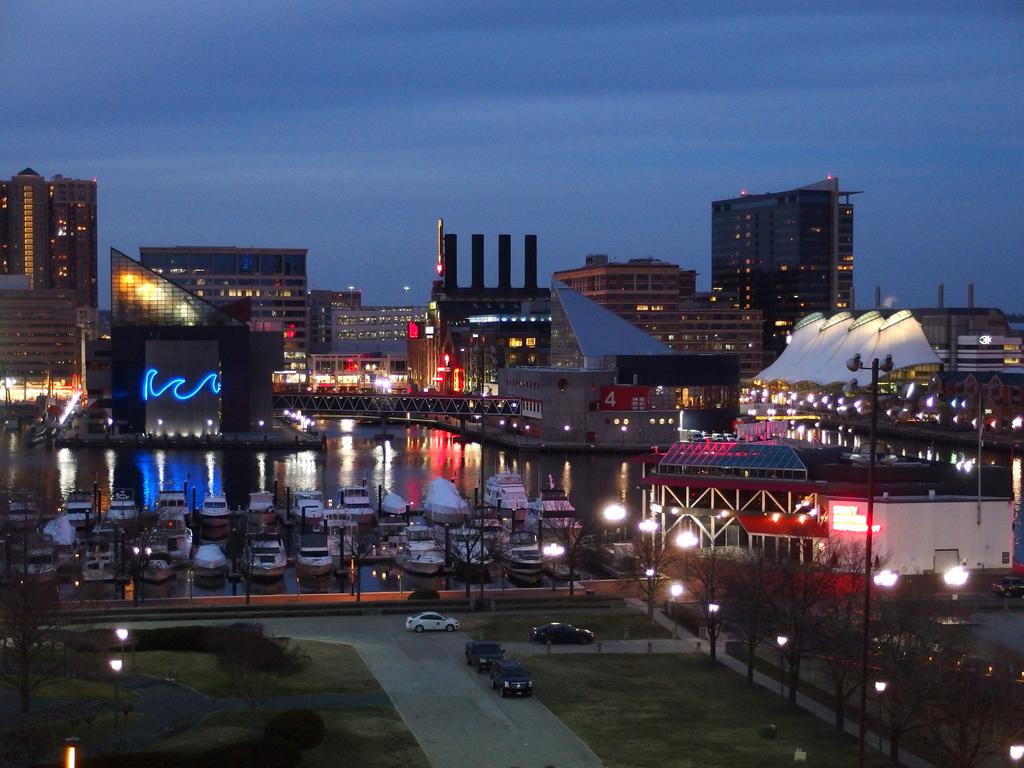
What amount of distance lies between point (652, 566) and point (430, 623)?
449cm

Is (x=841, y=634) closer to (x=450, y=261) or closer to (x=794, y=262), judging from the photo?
(x=450, y=261)

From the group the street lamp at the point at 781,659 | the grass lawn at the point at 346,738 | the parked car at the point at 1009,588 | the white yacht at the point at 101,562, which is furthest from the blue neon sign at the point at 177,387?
the grass lawn at the point at 346,738

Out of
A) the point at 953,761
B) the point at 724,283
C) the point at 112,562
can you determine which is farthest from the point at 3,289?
the point at 953,761

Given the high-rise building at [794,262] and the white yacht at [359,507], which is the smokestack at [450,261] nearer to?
the high-rise building at [794,262]

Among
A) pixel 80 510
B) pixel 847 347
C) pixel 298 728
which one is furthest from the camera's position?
pixel 847 347

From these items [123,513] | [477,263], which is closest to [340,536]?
[123,513]

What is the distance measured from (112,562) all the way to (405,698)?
14.3 metres

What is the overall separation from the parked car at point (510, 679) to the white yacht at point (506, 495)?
933 inches

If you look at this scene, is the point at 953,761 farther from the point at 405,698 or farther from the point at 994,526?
the point at 994,526

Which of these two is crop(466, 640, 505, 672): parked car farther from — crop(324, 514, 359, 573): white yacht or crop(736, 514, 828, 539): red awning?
crop(324, 514, 359, 573): white yacht

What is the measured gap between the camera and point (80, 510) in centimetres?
4194

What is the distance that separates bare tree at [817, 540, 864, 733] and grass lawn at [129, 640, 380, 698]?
5.84 m

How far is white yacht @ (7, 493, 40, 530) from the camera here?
112ft

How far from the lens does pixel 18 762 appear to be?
15648 millimetres
